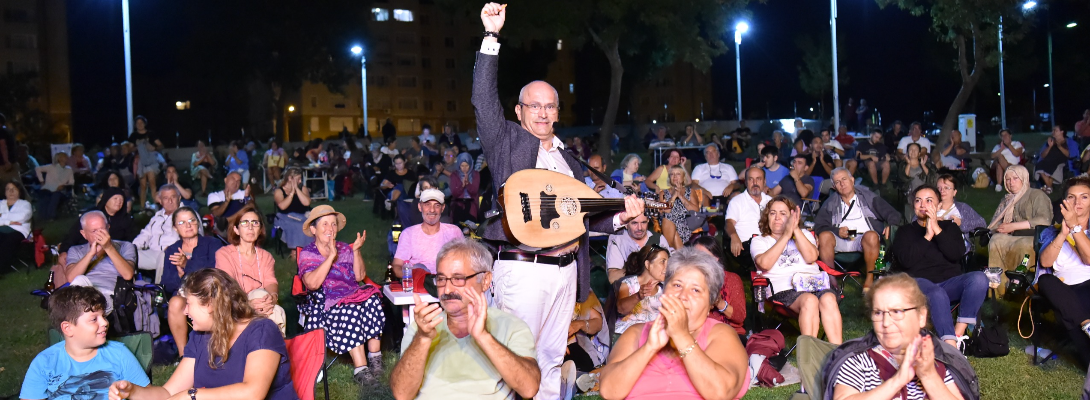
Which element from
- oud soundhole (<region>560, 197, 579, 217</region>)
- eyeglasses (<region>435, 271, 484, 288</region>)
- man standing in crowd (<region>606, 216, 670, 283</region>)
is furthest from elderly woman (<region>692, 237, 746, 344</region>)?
eyeglasses (<region>435, 271, 484, 288</region>)

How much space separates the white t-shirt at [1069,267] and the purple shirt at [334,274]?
460cm

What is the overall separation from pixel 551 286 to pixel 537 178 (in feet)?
1.42

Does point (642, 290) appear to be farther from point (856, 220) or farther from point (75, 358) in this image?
point (75, 358)

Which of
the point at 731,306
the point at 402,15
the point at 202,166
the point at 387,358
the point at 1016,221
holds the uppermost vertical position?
the point at 402,15

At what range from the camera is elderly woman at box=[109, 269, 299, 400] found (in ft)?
12.1

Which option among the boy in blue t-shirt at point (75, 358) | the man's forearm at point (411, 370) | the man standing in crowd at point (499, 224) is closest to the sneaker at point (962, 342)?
the man standing in crowd at point (499, 224)

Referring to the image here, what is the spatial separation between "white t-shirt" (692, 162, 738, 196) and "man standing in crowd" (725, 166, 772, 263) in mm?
2633

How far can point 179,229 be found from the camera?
6.60 m

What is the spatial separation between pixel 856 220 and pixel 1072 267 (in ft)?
7.41

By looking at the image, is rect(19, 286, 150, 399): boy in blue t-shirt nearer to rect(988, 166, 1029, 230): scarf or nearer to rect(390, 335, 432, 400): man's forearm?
rect(390, 335, 432, 400): man's forearm

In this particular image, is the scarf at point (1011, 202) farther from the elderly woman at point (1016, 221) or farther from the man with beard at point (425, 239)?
the man with beard at point (425, 239)

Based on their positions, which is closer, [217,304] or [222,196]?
[217,304]

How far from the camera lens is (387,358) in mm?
6293

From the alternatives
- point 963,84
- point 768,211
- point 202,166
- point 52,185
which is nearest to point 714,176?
point 768,211
